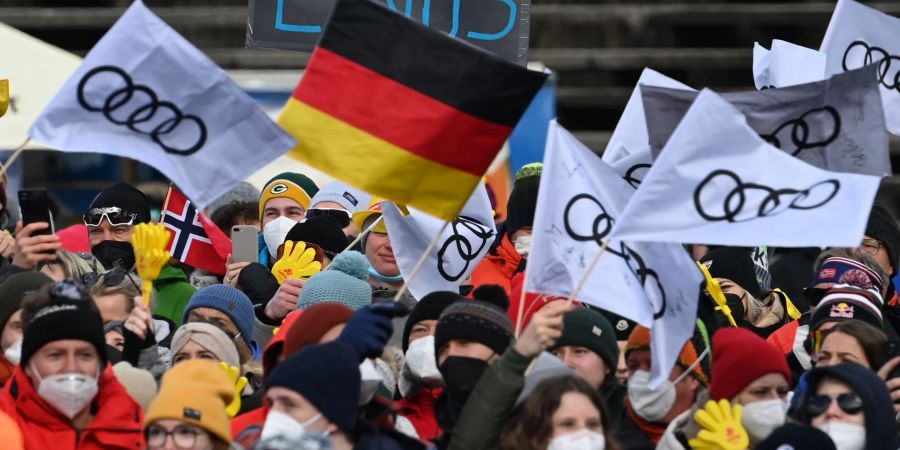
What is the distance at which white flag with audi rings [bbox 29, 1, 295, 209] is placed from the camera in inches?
290

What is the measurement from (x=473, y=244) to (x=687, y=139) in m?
2.20

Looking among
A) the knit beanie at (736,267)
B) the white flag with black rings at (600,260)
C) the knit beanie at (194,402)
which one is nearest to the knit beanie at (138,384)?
the knit beanie at (194,402)

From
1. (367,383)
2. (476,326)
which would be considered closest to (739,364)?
(476,326)

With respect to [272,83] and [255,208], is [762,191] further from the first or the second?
[272,83]

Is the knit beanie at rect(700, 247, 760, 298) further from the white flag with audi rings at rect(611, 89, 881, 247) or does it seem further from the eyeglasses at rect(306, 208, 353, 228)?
the white flag with audi rings at rect(611, 89, 881, 247)

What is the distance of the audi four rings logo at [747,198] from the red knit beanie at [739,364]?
0.44 metres

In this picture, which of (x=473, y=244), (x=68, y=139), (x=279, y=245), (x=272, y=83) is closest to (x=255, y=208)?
(x=279, y=245)

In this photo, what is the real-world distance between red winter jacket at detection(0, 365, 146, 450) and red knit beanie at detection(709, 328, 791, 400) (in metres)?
2.02

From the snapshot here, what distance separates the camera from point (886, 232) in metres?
9.79

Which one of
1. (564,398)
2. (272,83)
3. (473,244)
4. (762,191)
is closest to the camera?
(564,398)

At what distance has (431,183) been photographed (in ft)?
24.5

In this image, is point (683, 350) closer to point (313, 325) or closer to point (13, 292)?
point (313, 325)

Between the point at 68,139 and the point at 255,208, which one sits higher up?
the point at 255,208

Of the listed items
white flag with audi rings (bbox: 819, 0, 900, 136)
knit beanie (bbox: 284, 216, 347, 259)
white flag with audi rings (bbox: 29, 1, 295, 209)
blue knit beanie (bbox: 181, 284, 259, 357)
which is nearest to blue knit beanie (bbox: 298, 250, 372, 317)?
blue knit beanie (bbox: 181, 284, 259, 357)
